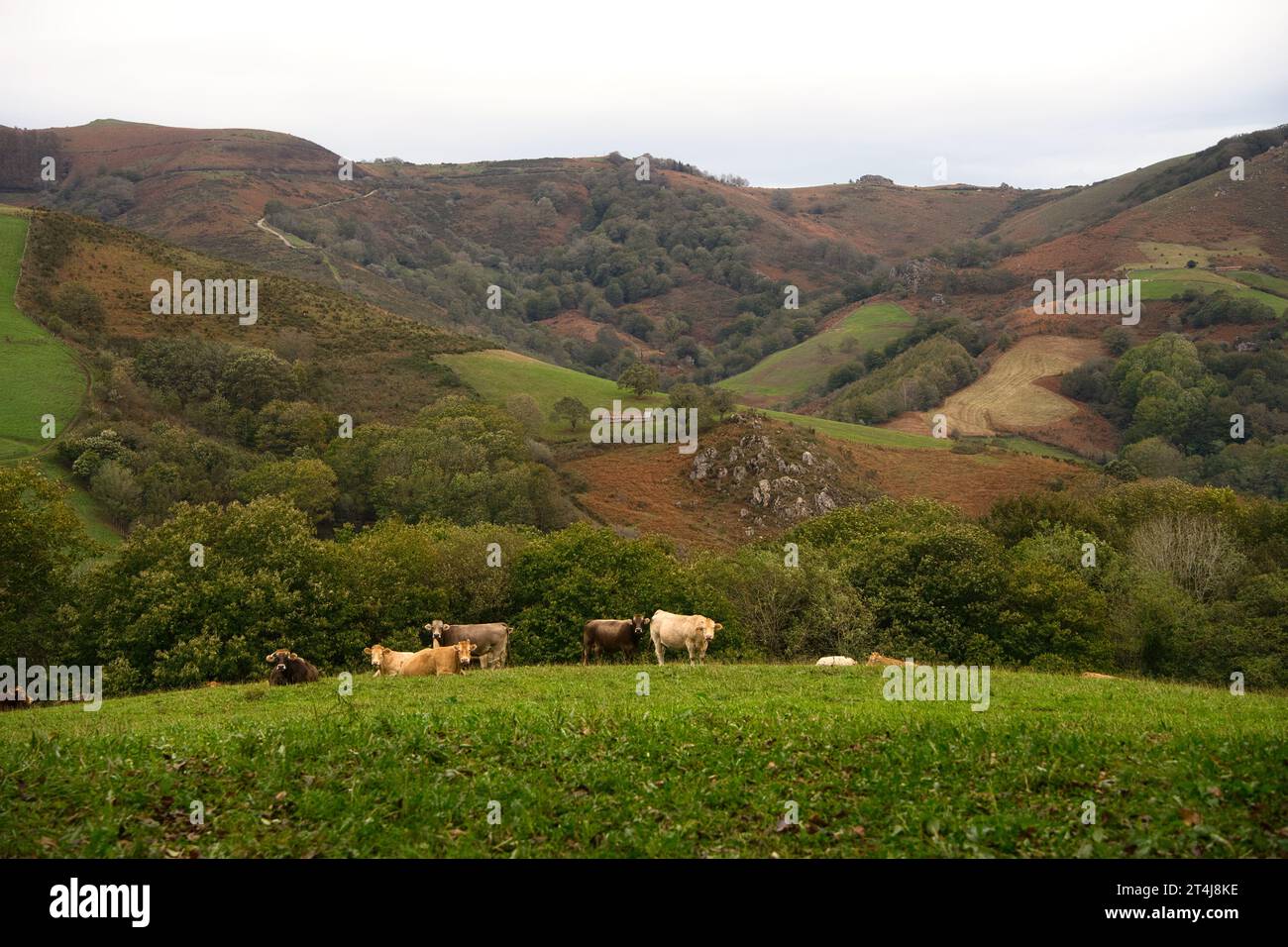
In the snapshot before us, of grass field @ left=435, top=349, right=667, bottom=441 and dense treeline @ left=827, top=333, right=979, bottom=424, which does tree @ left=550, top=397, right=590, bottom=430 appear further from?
dense treeline @ left=827, top=333, right=979, bottom=424

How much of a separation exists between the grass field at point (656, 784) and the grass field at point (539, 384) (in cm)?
8669

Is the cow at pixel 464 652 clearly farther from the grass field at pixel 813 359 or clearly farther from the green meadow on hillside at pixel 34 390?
the grass field at pixel 813 359

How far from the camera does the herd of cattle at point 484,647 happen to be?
22828mm

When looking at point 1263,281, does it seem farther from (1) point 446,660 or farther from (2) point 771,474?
(1) point 446,660

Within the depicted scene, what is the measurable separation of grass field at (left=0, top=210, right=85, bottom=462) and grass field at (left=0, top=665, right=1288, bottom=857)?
206 ft

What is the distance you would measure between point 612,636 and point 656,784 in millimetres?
15053

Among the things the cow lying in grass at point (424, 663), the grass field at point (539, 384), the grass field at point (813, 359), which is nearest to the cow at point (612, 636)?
the cow lying in grass at point (424, 663)

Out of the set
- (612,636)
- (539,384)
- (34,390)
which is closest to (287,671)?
(612,636)

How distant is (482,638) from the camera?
2611cm

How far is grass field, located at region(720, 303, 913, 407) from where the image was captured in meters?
176

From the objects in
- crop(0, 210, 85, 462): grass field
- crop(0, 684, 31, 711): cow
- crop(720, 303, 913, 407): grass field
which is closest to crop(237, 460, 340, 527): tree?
crop(0, 210, 85, 462): grass field

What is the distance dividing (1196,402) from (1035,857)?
13369cm

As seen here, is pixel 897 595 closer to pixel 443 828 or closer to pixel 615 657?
pixel 615 657
